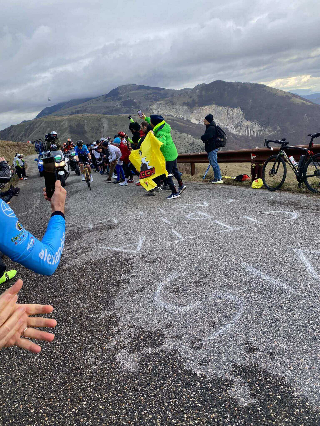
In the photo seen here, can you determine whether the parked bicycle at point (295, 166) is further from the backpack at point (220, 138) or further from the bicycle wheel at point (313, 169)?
the backpack at point (220, 138)

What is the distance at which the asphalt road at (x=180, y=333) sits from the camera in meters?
2.28

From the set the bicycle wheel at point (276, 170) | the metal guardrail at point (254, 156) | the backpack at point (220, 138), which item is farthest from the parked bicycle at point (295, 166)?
the backpack at point (220, 138)

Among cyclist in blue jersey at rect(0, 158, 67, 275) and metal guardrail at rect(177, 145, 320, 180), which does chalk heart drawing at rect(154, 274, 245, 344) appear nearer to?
cyclist in blue jersey at rect(0, 158, 67, 275)

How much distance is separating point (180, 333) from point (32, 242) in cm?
185

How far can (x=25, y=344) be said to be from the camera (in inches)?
66.6

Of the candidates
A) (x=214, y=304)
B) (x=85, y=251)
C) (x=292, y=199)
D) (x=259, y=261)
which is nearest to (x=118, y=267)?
(x=85, y=251)

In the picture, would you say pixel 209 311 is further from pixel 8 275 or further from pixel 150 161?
pixel 150 161

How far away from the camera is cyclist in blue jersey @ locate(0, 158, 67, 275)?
1704mm

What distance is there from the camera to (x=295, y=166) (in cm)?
810

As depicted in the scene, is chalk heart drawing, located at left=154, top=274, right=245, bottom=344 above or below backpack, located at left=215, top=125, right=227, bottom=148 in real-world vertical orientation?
below

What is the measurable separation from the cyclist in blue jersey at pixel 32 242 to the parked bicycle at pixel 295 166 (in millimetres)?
7022

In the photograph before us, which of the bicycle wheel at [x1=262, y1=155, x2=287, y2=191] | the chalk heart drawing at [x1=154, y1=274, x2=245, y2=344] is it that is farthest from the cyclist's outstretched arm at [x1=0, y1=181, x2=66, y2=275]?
the bicycle wheel at [x1=262, y1=155, x2=287, y2=191]

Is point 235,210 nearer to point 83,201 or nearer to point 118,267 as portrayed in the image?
point 118,267

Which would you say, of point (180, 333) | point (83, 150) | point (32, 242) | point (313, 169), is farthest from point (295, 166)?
point (83, 150)
